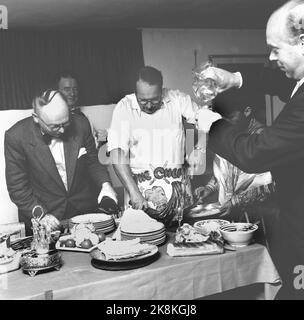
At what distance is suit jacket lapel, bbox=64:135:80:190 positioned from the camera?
2291mm

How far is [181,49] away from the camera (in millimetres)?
2895

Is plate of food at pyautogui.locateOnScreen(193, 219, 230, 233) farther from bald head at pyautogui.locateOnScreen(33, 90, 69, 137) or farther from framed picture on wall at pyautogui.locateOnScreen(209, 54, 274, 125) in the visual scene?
framed picture on wall at pyautogui.locateOnScreen(209, 54, 274, 125)

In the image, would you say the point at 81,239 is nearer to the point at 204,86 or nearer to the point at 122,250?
the point at 122,250

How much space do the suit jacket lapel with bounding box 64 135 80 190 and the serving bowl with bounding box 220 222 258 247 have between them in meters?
1.04

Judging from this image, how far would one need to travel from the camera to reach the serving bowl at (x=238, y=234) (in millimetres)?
1473

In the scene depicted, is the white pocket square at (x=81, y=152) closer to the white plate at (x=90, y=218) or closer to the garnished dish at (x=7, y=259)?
the white plate at (x=90, y=218)

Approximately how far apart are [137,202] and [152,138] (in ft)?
2.15

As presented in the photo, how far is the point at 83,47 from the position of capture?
3.01 meters

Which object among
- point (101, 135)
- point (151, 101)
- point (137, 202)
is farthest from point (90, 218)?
point (101, 135)

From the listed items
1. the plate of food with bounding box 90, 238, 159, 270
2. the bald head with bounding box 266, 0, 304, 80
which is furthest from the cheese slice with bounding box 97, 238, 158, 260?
the bald head with bounding box 266, 0, 304, 80
